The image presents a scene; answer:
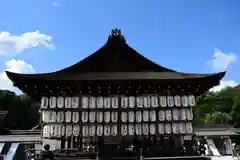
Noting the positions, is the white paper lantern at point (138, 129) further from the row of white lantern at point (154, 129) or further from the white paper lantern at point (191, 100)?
the white paper lantern at point (191, 100)

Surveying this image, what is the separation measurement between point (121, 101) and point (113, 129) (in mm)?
1798

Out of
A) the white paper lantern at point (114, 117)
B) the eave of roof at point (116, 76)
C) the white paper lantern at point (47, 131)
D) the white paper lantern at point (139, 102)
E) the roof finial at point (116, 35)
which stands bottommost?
the white paper lantern at point (47, 131)

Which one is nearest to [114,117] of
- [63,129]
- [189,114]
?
[63,129]

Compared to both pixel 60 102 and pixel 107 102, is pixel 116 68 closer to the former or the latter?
pixel 107 102

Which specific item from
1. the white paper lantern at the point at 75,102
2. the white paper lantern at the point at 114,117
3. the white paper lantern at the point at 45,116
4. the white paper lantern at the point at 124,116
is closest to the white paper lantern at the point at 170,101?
the white paper lantern at the point at 124,116

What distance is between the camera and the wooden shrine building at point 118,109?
1597cm

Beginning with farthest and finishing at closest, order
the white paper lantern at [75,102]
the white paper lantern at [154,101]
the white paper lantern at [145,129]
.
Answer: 1. the white paper lantern at [154,101]
2. the white paper lantern at [145,129]
3. the white paper lantern at [75,102]

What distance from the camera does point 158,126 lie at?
16.4 metres

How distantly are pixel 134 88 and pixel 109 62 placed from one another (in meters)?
2.94

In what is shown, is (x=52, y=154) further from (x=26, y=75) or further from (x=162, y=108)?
(x=162, y=108)

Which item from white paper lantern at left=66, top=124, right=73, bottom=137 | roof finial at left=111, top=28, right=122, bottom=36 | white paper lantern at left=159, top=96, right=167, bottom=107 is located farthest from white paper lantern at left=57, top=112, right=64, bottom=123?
roof finial at left=111, top=28, right=122, bottom=36

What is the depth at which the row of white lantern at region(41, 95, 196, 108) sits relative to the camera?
16.0 m

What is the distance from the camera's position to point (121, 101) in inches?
643

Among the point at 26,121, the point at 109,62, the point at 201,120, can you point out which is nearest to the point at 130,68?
the point at 109,62
